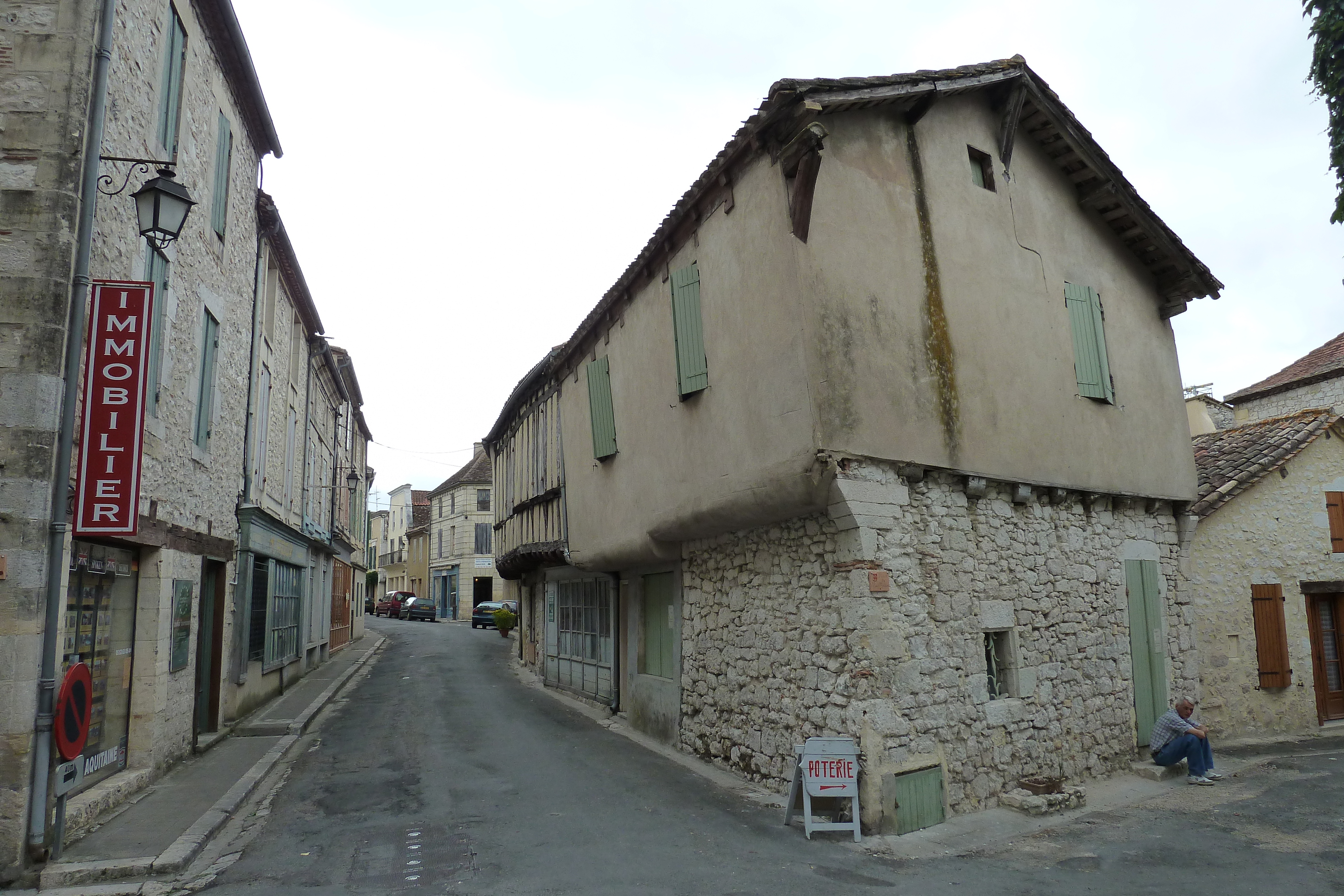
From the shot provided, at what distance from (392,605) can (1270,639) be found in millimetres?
41547

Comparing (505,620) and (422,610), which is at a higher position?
(505,620)

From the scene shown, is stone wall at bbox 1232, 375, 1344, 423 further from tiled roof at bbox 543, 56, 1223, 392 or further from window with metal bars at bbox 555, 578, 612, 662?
window with metal bars at bbox 555, 578, 612, 662

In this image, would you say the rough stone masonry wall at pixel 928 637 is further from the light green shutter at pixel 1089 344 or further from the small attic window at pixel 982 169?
the small attic window at pixel 982 169

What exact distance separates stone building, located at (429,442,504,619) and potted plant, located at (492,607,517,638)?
410 inches

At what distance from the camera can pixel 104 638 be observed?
24.5ft

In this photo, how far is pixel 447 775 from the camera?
350 inches

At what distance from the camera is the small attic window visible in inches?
367

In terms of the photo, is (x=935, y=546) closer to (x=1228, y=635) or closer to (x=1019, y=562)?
(x=1019, y=562)

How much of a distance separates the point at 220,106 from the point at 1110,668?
42.3 feet

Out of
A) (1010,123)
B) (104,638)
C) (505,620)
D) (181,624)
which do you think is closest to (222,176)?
(181,624)

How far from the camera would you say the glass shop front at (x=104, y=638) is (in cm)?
679

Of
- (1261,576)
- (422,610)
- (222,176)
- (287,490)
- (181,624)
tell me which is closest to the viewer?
(181,624)

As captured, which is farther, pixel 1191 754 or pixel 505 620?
pixel 505 620

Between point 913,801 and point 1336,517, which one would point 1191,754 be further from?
point 1336,517
